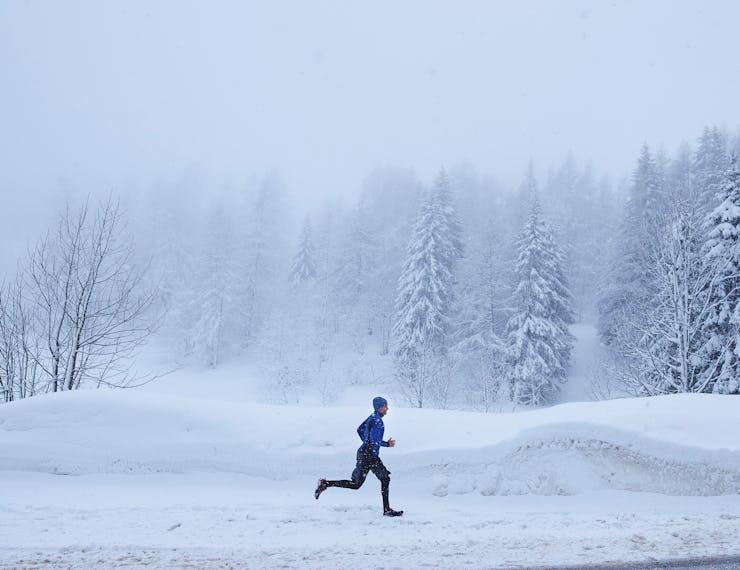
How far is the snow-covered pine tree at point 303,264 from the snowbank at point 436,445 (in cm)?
3384

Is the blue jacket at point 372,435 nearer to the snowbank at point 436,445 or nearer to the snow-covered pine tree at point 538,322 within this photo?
the snowbank at point 436,445

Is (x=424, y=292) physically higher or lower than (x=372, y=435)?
higher

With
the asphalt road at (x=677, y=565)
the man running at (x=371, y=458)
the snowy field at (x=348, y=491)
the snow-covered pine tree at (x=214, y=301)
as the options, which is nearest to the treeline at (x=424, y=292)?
the snow-covered pine tree at (x=214, y=301)

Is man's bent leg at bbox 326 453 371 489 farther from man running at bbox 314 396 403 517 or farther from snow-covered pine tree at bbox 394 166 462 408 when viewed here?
snow-covered pine tree at bbox 394 166 462 408

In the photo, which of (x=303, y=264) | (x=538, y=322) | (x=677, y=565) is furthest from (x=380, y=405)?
(x=303, y=264)

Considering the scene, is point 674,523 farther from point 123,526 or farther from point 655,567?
point 123,526

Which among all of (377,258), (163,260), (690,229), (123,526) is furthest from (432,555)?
(163,260)

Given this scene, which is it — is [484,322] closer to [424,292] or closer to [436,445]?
[424,292]

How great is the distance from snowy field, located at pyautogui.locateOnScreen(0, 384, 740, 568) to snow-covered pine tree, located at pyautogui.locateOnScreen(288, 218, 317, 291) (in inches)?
1316

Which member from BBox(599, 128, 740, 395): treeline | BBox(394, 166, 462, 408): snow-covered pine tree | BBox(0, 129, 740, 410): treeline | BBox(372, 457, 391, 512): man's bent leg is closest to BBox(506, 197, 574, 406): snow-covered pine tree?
BBox(0, 129, 740, 410): treeline

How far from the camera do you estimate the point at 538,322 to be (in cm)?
2669

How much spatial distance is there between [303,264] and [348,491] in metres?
36.0

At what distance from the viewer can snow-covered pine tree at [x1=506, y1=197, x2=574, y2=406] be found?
85.0 ft

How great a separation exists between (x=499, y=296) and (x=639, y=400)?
24391mm
